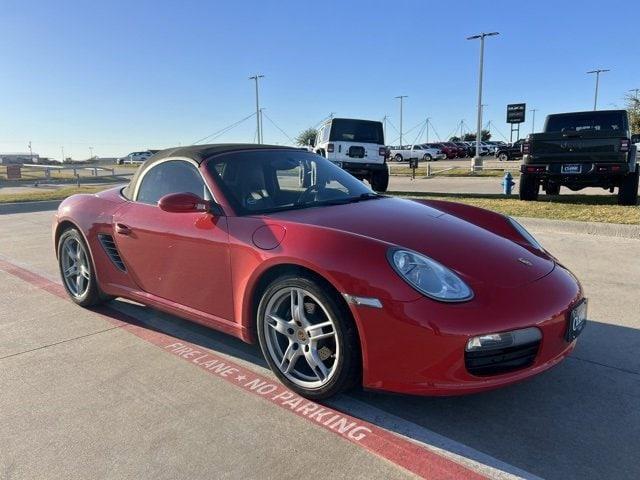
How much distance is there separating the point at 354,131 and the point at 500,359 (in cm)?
1305

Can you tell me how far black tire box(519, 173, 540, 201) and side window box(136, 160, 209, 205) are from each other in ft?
27.7

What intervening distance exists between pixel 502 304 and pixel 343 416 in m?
1.00

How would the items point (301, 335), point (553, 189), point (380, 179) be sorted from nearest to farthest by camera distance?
point (301, 335) → point (553, 189) → point (380, 179)

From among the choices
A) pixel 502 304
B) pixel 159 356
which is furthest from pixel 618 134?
pixel 159 356

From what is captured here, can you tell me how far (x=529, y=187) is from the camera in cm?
1066

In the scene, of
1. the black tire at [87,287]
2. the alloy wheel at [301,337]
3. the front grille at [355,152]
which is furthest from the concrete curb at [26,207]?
the alloy wheel at [301,337]

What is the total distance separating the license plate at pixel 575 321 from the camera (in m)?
2.70

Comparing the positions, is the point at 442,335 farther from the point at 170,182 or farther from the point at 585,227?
the point at 585,227

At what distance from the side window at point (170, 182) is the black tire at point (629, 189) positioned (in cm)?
885

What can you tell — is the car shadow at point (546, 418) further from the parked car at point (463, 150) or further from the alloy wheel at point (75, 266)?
the parked car at point (463, 150)

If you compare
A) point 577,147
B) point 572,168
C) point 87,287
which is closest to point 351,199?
point 87,287

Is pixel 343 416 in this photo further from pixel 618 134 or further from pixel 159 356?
pixel 618 134

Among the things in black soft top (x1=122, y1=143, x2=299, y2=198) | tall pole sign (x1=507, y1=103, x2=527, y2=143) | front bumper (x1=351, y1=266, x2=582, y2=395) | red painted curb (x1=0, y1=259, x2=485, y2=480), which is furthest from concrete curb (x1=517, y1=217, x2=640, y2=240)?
tall pole sign (x1=507, y1=103, x2=527, y2=143)

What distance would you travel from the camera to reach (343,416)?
272 cm
